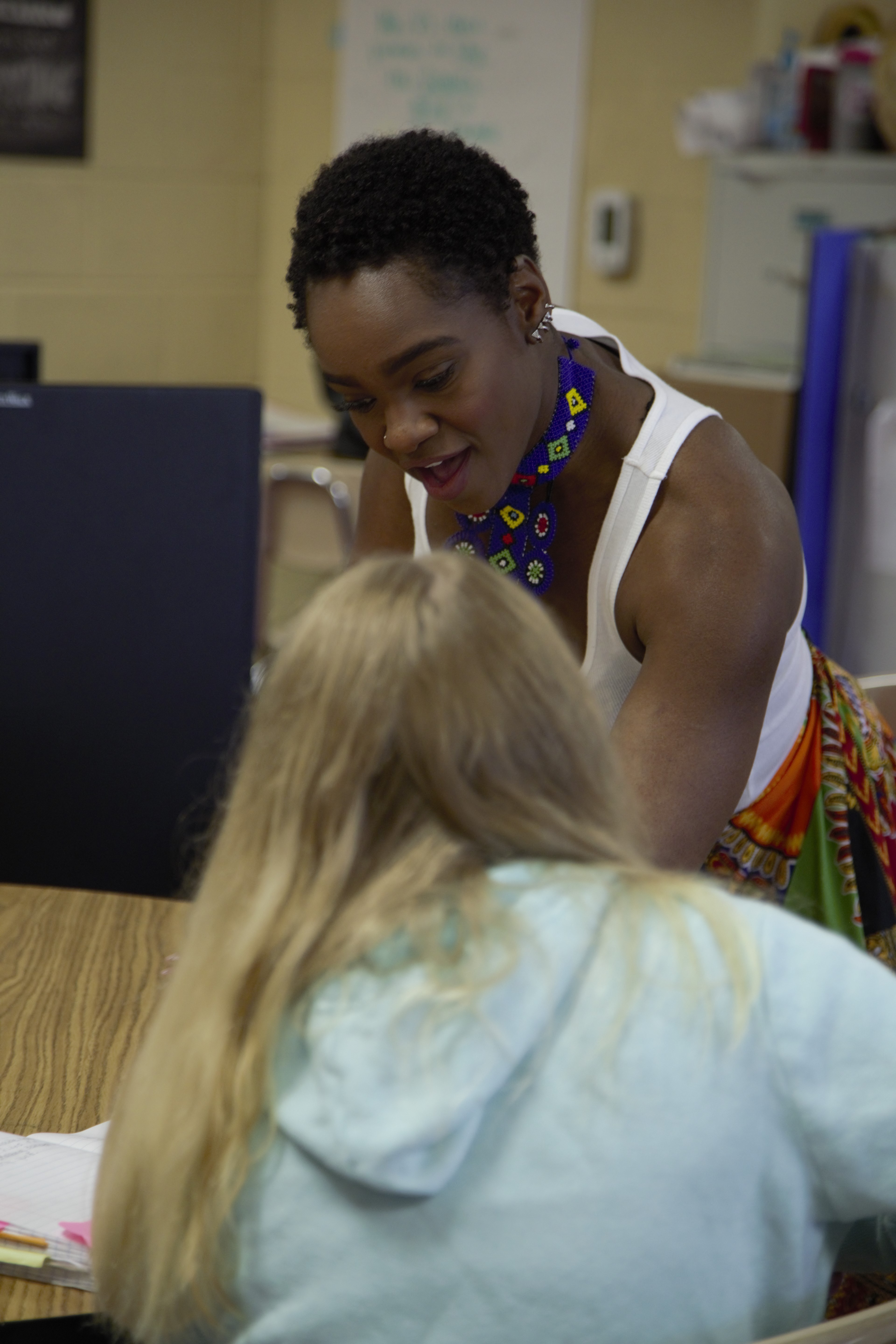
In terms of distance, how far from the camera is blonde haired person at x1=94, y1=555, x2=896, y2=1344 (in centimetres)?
68

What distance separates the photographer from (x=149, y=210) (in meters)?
4.51

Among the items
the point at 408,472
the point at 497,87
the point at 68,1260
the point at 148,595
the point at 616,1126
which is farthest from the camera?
the point at 497,87

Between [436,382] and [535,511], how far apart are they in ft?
0.73

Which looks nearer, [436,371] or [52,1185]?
[52,1185]

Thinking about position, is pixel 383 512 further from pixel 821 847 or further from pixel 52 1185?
pixel 52 1185

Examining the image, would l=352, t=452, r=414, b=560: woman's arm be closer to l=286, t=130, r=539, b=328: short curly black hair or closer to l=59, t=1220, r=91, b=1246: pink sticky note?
l=286, t=130, r=539, b=328: short curly black hair

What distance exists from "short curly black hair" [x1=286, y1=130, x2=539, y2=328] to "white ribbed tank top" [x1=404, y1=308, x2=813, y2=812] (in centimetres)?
18

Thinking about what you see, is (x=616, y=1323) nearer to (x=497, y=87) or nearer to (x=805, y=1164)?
(x=805, y=1164)

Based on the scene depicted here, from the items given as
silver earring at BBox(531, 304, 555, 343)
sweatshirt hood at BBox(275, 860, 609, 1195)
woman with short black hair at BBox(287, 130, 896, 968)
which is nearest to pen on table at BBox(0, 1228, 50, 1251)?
sweatshirt hood at BBox(275, 860, 609, 1195)

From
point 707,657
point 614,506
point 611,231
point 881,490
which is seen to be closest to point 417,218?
point 614,506

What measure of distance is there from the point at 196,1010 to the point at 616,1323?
256 mm

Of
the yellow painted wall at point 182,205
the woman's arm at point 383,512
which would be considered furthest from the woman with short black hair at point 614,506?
the yellow painted wall at point 182,205

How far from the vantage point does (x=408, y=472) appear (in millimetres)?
1202

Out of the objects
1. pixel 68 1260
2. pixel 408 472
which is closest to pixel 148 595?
pixel 408 472
